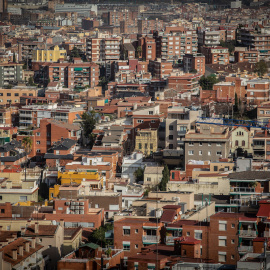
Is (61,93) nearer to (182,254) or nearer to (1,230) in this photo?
(1,230)

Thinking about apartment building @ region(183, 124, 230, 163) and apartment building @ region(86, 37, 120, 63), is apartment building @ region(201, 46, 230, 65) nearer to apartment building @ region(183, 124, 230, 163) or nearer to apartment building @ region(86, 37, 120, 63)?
apartment building @ region(86, 37, 120, 63)

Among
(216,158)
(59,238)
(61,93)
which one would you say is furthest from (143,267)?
(61,93)

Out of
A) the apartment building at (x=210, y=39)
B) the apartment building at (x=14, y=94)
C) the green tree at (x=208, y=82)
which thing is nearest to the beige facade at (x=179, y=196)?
the green tree at (x=208, y=82)

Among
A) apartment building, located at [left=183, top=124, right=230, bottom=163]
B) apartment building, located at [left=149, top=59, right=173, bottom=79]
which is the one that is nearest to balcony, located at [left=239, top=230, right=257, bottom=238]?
apartment building, located at [left=183, top=124, right=230, bottom=163]

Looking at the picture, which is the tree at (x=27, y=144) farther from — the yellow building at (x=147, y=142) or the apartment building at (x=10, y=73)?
the apartment building at (x=10, y=73)

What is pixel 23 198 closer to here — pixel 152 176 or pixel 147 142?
pixel 152 176
